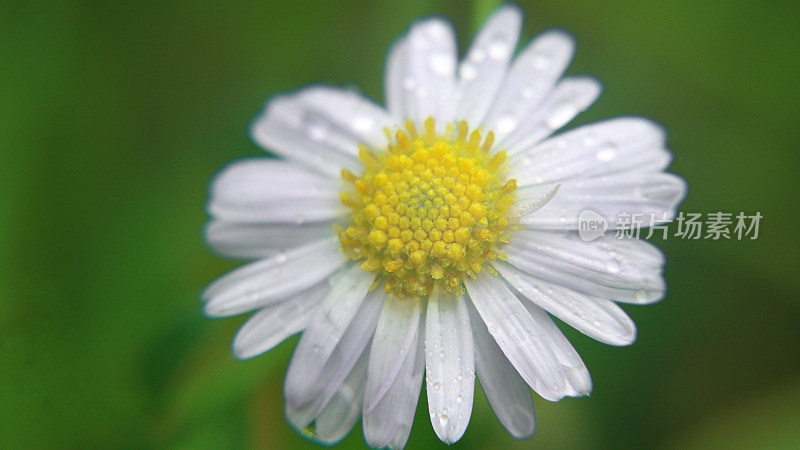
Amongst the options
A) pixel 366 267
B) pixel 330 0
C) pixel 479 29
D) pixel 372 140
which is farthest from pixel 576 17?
pixel 366 267

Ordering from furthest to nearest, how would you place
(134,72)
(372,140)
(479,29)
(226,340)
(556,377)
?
(134,72) < (226,340) < (479,29) < (372,140) < (556,377)

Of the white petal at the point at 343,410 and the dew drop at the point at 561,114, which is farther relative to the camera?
the dew drop at the point at 561,114

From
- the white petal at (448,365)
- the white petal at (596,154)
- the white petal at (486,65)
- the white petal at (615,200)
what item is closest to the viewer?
the white petal at (448,365)

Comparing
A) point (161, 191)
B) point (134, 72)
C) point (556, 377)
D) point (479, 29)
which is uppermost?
point (134, 72)

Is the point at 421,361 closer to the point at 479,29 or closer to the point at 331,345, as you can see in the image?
the point at 331,345

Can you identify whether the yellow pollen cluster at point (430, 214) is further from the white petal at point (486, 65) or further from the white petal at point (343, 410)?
the white petal at point (343, 410)

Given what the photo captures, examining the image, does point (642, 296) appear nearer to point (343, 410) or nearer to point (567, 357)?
point (567, 357)

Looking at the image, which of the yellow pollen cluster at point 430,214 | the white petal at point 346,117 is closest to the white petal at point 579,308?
the yellow pollen cluster at point 430,214
